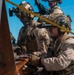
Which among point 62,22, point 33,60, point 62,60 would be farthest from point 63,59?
point 62,22

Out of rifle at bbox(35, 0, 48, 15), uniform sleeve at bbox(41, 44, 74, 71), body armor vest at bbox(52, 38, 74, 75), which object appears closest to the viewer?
uniform sleeve at bbox(41, 44, 74, 71)

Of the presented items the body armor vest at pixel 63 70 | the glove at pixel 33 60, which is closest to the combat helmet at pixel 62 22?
the body armor vest at pixel 63 70

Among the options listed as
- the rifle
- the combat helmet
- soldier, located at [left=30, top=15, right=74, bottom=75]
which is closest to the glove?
soldier, located at [left=30, top=15, right=74, bottom=75]

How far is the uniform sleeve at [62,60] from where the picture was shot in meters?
4.47

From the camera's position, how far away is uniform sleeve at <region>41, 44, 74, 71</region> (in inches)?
176

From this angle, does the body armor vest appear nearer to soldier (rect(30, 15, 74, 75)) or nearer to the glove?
soldier (rect(30, 15, 74, 75))

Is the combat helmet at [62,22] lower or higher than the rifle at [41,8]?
lower

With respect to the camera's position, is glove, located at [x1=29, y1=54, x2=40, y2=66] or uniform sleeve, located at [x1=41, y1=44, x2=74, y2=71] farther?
glove, located at [x1=29, y1=54, x2=40, y2=66]

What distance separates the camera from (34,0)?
12180mm

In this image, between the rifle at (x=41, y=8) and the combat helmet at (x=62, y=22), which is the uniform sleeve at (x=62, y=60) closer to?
the combat helmet at (x=62, y=22)

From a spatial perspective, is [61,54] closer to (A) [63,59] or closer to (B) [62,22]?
(A) [63,59]

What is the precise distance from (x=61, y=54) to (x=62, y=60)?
10cm

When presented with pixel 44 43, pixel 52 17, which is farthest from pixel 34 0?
pixel 52 17

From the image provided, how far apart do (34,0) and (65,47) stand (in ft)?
25.7
